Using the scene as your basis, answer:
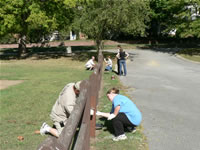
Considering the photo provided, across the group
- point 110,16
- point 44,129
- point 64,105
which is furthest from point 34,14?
point 64,105

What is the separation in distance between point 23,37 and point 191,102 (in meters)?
23.8

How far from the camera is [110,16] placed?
2205 cm

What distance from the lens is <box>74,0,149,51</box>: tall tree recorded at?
22000 millimetres

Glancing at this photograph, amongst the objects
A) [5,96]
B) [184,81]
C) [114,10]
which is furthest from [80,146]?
[114,10]

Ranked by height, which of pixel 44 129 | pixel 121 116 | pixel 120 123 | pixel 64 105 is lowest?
pixel 44 129

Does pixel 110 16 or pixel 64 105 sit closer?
pixel 64 105

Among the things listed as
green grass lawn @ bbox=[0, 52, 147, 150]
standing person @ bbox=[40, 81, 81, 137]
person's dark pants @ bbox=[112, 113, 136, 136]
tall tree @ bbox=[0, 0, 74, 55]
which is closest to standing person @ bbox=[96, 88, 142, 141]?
person's dark pants @ bbox=[112, 113, 136, 136]

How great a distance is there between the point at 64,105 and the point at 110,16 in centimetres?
1749

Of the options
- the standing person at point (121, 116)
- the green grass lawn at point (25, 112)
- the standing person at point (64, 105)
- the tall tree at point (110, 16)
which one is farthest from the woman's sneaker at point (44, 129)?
the tall tree at point (110, 16)

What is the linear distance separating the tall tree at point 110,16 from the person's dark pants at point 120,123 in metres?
17.1

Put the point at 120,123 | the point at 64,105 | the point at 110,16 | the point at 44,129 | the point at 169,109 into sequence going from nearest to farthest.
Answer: the point at 64,105 < the point at 120,123 < the point at 44,129 < the point at 169,109 < the point at 110,16

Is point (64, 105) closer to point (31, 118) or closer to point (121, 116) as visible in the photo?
point (121, 116)

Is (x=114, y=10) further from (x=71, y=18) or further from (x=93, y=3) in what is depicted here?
(x=71, y=18)

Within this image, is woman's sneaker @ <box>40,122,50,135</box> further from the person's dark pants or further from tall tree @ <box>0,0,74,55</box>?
tall tree @ <box>0,0,74,55</box>
